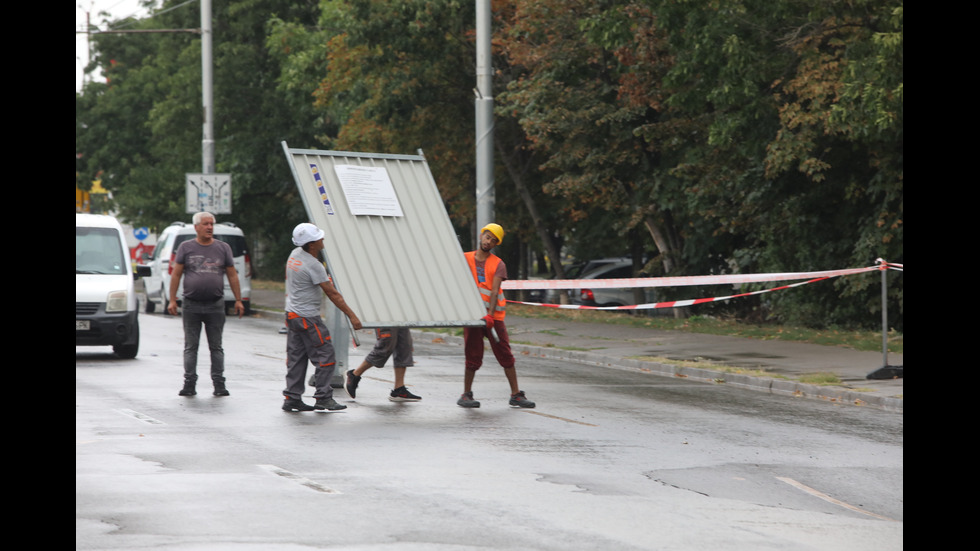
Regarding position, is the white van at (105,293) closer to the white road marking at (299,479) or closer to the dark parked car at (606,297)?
the white road marking at (299,479)

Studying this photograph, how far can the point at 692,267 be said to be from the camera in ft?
89.5

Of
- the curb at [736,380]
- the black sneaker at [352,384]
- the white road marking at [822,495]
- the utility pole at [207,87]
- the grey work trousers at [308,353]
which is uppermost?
the utility pole at [207,87]

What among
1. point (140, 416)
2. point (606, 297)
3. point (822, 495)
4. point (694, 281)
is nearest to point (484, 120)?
point (694, 281)

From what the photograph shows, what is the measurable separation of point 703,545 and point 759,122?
16392mm

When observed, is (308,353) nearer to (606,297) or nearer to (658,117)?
(658,117)

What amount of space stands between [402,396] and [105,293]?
575cm

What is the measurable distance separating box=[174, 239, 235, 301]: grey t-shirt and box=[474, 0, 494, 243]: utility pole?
8.68 metres

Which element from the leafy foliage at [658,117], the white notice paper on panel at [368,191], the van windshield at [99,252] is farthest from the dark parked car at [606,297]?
the white notice paper on panel at [368,191]

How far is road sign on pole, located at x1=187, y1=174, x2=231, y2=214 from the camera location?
105ft

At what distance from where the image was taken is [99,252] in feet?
57.8

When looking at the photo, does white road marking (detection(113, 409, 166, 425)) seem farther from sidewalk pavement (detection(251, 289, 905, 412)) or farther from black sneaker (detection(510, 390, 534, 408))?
A: sidewalk pavement (detection(251, 289, 905, 412))

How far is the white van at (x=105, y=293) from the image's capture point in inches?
648
